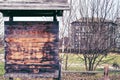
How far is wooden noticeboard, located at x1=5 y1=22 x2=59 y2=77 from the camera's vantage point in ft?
26.7

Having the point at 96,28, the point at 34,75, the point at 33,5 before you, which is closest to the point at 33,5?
the point at 33,5

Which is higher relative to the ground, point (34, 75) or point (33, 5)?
point (33, 5)

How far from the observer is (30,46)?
8148mm

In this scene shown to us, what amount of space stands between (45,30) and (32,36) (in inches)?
17.3

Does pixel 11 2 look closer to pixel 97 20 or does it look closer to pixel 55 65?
pixel 55 65

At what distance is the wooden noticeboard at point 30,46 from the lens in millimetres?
8125

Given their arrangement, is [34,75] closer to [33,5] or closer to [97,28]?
[33,5]

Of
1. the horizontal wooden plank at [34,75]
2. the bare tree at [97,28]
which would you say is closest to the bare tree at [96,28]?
the bare tree at [97,28]

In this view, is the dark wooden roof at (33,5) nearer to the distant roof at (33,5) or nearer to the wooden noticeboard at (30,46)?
the distant roof at (33,5)

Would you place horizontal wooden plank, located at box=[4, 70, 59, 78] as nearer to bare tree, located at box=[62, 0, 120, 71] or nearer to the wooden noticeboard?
the wooden noticeboard

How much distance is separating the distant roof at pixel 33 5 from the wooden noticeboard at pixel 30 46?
0.61m

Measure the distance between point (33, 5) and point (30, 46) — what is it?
4.18ft

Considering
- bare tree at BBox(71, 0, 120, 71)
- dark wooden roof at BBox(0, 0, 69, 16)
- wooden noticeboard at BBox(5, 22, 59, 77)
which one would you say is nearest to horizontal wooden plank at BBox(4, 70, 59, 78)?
wooden noticeboard at BBox(5, 22, 59, 77)

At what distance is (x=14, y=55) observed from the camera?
8.16m
